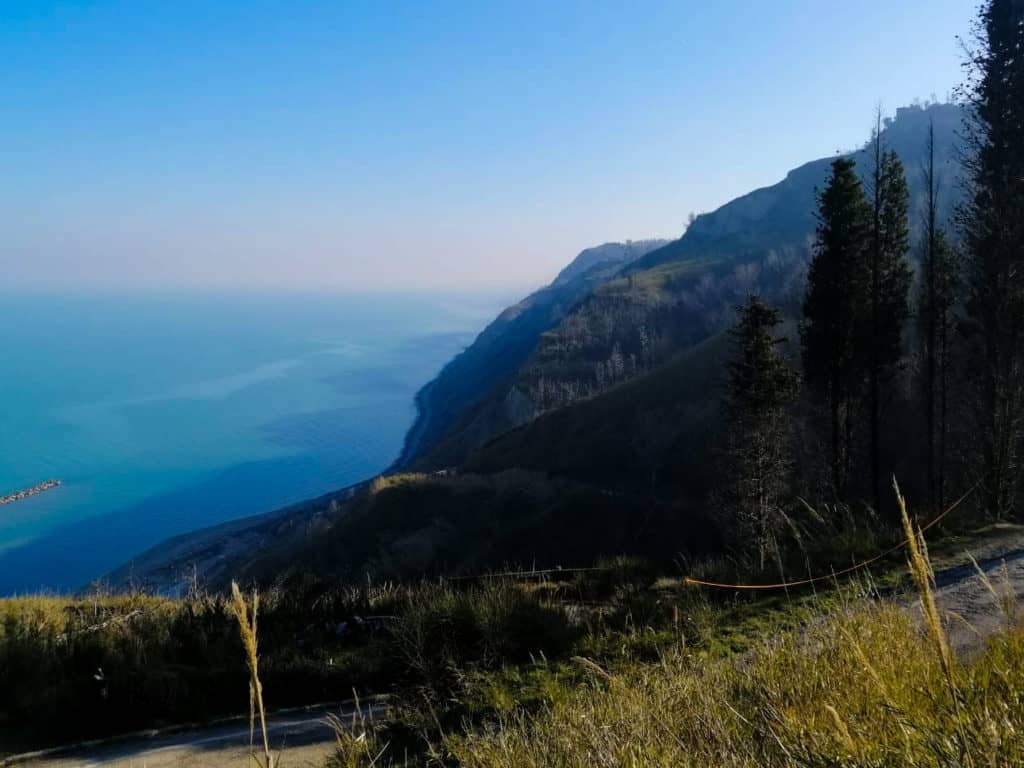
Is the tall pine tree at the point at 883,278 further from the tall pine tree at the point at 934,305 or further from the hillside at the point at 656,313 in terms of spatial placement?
the hillside at the point at 656,313

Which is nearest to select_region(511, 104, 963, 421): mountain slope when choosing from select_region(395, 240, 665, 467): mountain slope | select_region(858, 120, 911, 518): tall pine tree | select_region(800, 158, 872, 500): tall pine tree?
select_region(395, 240, 665, 467): mountain slope

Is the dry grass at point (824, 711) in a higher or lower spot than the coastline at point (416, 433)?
higher

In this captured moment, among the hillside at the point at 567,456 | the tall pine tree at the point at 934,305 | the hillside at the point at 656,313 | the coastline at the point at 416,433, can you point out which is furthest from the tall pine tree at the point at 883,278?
the coastline at the point at 416,433

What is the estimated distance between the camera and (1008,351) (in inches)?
714

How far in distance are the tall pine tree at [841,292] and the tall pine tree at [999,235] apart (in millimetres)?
5250

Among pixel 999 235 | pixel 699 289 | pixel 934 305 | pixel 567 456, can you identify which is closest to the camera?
Answer: pixel 999 235

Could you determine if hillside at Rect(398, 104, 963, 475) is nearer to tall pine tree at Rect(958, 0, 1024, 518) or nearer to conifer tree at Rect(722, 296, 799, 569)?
conifer tree at Rect(722, 296, 799, 569)

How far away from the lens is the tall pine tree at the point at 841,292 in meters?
25.0

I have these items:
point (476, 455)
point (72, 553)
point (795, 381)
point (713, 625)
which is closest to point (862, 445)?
point (795, 381)

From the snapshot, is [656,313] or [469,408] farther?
[656,313]

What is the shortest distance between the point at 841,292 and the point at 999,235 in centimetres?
797

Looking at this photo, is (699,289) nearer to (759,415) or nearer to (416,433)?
(416,433)

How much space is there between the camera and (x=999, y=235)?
57.4 ft

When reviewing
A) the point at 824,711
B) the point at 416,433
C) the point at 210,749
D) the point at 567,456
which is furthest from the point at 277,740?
the point at 416,433
